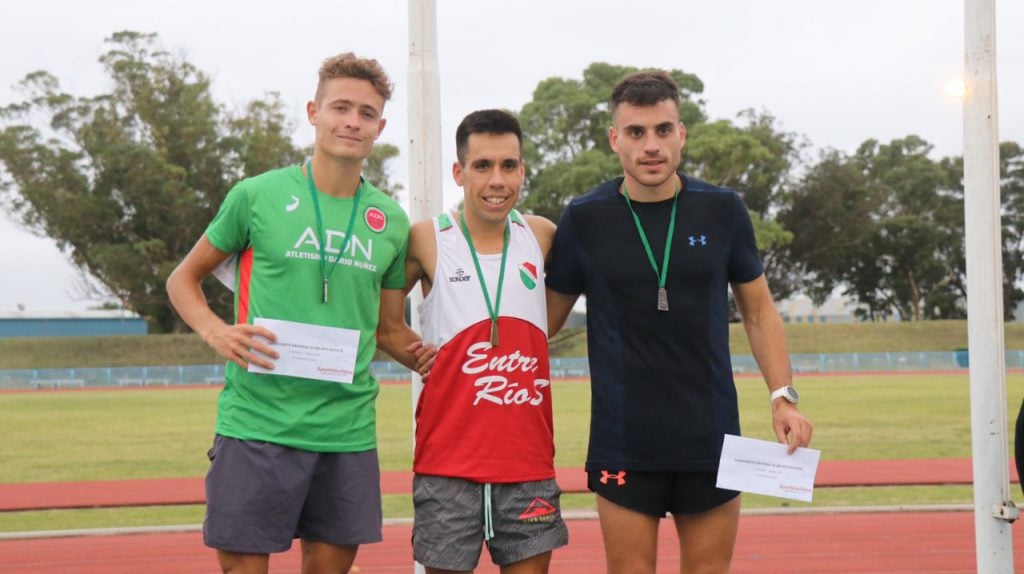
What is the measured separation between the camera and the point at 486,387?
341cm

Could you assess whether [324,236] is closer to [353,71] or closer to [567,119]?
[353,71]

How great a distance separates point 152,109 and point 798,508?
1709 inches

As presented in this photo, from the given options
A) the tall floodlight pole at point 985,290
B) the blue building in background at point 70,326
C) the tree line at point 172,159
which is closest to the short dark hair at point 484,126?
the tall floodlight pole at point 985,290

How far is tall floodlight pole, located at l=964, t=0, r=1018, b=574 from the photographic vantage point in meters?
4.00

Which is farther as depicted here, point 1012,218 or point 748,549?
point 1012,218

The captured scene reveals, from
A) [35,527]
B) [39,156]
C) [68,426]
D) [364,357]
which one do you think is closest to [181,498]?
[35,527]

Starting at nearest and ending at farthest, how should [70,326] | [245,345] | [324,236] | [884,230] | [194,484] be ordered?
[245,345]
[324,236]
[194,484]
[884,230]
[70,326]

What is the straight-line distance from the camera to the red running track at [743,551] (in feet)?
22.2

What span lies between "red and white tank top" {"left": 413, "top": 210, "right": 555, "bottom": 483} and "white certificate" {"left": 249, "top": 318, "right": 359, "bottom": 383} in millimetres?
327

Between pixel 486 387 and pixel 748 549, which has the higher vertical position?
pixel 486 387

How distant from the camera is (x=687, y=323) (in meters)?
3.42

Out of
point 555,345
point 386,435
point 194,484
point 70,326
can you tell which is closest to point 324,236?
point 194,484

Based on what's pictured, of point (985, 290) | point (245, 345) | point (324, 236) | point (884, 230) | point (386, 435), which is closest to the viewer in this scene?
point (245, 345)

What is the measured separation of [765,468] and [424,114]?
192cm
